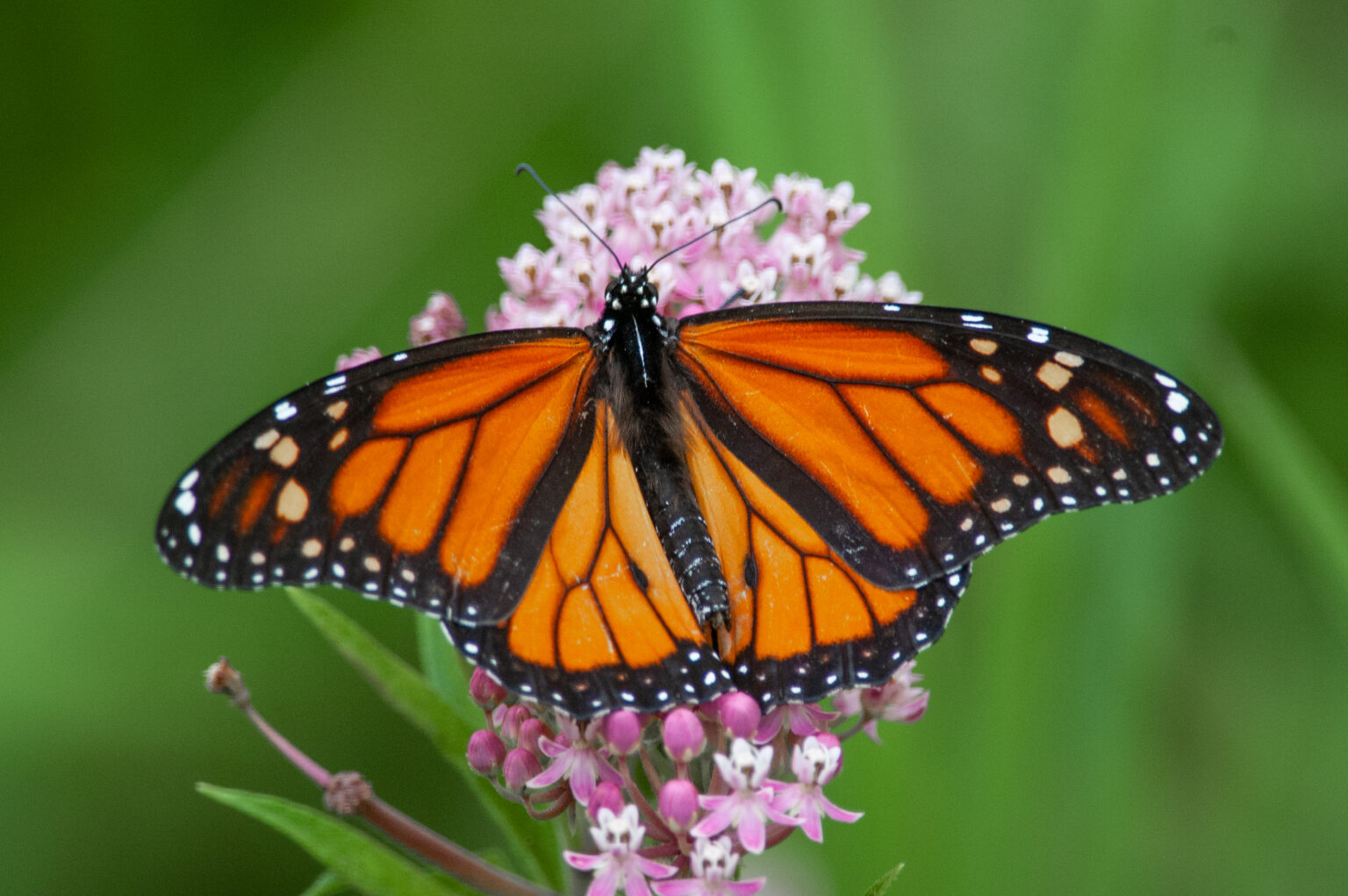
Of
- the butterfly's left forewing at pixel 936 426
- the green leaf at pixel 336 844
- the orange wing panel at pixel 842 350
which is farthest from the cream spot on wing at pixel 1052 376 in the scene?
the green leaf at pixel 336 844

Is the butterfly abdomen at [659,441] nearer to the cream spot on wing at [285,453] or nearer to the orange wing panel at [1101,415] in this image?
the cream spot on wing at [285,453]

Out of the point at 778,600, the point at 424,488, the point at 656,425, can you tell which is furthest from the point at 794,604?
the point at 424,488

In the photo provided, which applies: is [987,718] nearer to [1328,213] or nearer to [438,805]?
[438,805]

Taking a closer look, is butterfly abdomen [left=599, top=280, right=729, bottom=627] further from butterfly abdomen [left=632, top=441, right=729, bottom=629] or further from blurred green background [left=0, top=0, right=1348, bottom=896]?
blurred green background [left=0, top=0, right=1348, bottom=896]

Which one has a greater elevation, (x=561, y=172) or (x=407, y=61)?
(x=407, y=61)

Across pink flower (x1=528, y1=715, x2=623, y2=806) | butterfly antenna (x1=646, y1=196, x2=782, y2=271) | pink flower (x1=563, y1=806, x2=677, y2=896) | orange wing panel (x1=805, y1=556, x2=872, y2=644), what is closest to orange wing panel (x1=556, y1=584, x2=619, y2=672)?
pink flower (x1=528, y1=715, x2=623, y2=806)

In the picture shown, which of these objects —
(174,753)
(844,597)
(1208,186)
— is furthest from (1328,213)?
(174,753)
